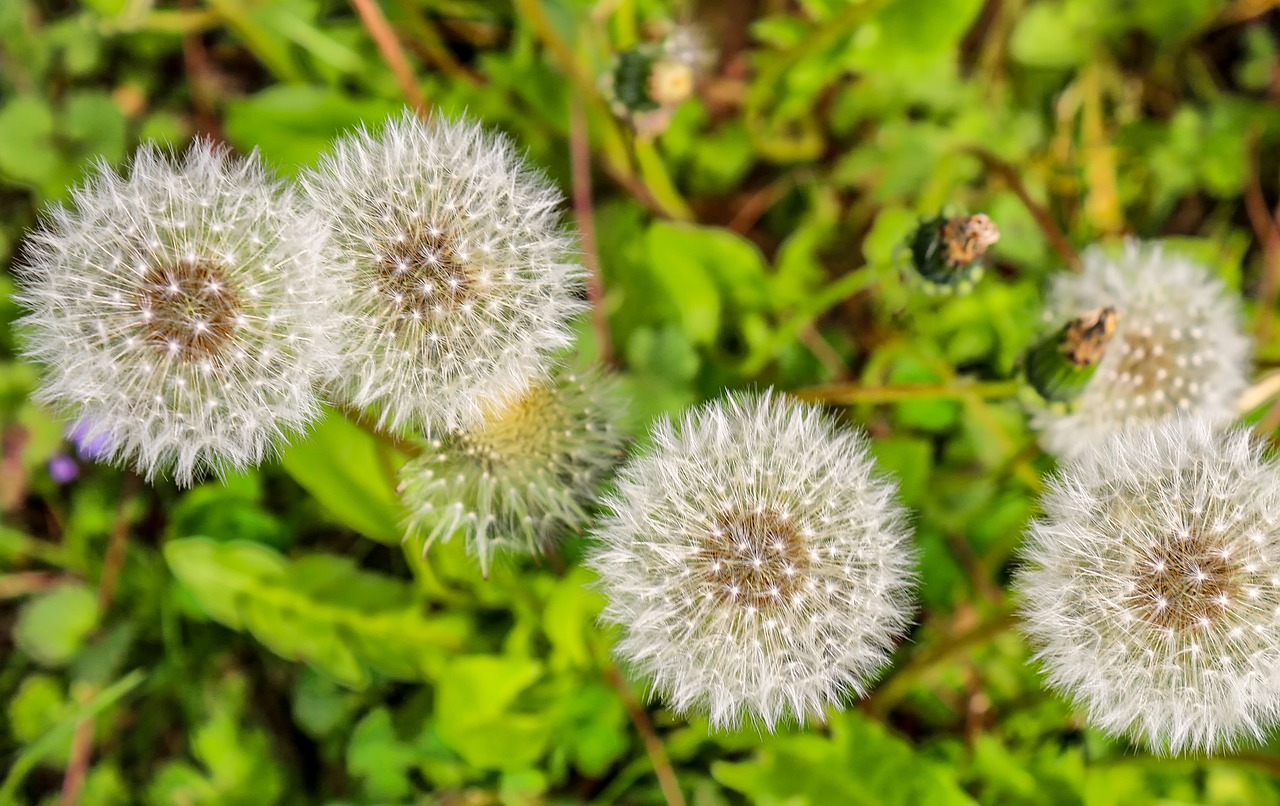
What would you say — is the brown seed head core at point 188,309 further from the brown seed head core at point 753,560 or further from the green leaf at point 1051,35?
the green leaf at point 1051,35

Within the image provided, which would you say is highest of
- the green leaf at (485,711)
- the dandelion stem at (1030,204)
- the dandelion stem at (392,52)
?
the dandelion stem at (392,52)

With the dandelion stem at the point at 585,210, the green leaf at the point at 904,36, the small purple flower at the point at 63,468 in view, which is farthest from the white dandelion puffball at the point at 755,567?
the small purple flower at the point at 63,468

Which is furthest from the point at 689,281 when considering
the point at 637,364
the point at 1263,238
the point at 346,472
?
the point at 1263,238

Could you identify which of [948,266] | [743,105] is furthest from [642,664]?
[743,105]

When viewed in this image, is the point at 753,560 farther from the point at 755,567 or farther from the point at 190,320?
the point at 190,320

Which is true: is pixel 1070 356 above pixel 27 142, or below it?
below
